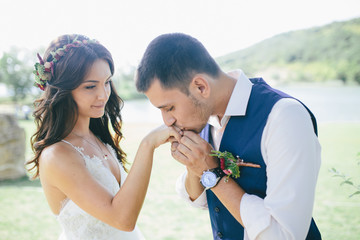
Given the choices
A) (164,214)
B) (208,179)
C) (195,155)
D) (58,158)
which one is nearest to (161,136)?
(195,155)

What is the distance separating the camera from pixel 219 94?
1.68 metres

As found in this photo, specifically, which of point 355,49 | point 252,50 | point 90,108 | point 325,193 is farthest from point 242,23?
point 90,108

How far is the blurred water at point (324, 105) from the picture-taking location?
21.5 metres

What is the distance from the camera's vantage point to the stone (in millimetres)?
6715

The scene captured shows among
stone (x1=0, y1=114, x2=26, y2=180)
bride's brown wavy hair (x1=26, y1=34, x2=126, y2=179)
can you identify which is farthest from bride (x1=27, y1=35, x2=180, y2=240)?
stone (x1=0, y1=114, x2=26, y2=180)

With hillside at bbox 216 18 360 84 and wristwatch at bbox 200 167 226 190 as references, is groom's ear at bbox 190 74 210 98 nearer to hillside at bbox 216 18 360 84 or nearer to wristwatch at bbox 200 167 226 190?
wristwatch at bbox 200 167 226 190

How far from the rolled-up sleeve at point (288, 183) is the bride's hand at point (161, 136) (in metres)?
0.54

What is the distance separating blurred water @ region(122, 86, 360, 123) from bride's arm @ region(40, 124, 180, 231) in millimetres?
20622

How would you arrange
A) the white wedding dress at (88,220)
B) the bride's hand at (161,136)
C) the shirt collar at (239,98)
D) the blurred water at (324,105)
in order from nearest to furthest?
the shirt collar at (239,98)
the bride's hand at (161,136)
the white wedding dress at (88,220)
the blurred water at (324,105)

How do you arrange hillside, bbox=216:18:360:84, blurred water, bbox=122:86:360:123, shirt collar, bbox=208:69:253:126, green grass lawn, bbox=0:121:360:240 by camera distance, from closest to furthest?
shirt collar, bbox=208:69:253:126, green grass lawn, bbox=0:121:360:240, blurred water, bbox=122:86:360:123, hillside, bbox=216:18:360:84

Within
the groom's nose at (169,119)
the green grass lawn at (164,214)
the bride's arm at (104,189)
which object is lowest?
the green grass lawn at (164,214)

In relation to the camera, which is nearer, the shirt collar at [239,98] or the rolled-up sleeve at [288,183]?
the rolled-up sleeve at [288,183]

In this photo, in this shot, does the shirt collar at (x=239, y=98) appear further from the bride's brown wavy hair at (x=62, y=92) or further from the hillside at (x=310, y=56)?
the hillside at (x=310, y=56)

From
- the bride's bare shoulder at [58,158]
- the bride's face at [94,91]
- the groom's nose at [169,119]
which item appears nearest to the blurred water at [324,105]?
the bride's face at [94,91]
